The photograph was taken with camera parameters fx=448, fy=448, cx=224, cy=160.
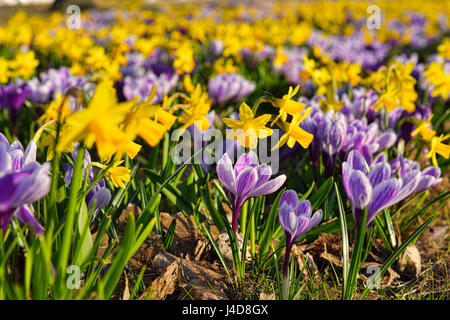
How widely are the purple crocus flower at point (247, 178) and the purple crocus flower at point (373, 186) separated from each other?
0.67 feet

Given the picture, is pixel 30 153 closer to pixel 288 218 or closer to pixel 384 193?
pixel 288 218

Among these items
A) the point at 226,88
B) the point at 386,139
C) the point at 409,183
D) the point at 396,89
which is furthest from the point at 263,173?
the point at 226,88

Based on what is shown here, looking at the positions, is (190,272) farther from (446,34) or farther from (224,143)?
(446,34)

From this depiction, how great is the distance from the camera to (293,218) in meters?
1.31

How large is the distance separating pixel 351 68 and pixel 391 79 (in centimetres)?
92

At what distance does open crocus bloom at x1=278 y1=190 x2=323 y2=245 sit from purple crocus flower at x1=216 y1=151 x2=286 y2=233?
2.3 inches

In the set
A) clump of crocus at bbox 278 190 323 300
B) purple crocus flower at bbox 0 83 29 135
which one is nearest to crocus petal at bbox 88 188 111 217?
clump of crocus at bbox 278 190 323 300

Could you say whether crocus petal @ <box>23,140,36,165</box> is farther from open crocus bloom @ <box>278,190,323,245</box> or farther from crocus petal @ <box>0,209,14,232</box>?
open crocus bloom @ <box>278,190,323,245</box>

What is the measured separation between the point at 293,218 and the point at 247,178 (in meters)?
0.20

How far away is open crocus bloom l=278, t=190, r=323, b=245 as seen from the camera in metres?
1.32

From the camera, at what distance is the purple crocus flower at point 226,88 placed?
3.05m

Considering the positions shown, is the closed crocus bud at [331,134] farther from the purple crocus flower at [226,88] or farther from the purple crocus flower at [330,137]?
the purple crocus flower at [226,88]

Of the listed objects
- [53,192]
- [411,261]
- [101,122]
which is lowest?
[411,261]
